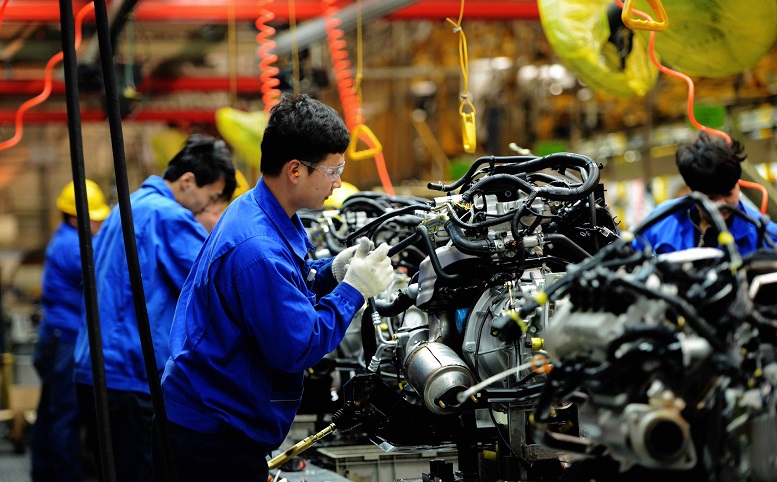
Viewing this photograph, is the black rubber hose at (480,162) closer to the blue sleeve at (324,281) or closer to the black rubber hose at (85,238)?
the blue sleeve at (324,281)

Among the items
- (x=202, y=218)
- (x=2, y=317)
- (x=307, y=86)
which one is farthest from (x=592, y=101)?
(x=202, y=218)

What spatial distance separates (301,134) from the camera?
9.57ft

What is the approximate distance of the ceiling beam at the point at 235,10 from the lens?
826 cm

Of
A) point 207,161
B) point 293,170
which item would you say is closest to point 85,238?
point 293,170

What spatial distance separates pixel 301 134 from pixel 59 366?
4.64m

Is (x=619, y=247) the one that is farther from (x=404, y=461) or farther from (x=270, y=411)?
(x=404, y=461)

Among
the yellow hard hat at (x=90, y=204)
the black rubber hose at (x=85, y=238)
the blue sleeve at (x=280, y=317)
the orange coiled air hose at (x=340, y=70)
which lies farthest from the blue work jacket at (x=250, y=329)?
the yellow hard hat at (x=90, y=204)

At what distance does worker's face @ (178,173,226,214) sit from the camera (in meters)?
4.72

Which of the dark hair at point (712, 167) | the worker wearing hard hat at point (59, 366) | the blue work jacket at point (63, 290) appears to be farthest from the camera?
the blue work jacket at point (63, 290)

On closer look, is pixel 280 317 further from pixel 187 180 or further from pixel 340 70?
pixel 340 70

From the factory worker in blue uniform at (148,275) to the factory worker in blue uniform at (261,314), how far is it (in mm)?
1512

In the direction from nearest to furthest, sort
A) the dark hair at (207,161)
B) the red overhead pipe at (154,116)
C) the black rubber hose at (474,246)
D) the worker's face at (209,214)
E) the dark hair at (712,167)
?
the black rubber hose at (474,246) → the dark hair at (712,167) → the dark hair at (207,161) → the worker's face at (209,214) → the red overhead pipe at (154,116)

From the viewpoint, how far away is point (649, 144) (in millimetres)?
8586

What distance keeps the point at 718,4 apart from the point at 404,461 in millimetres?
2063
